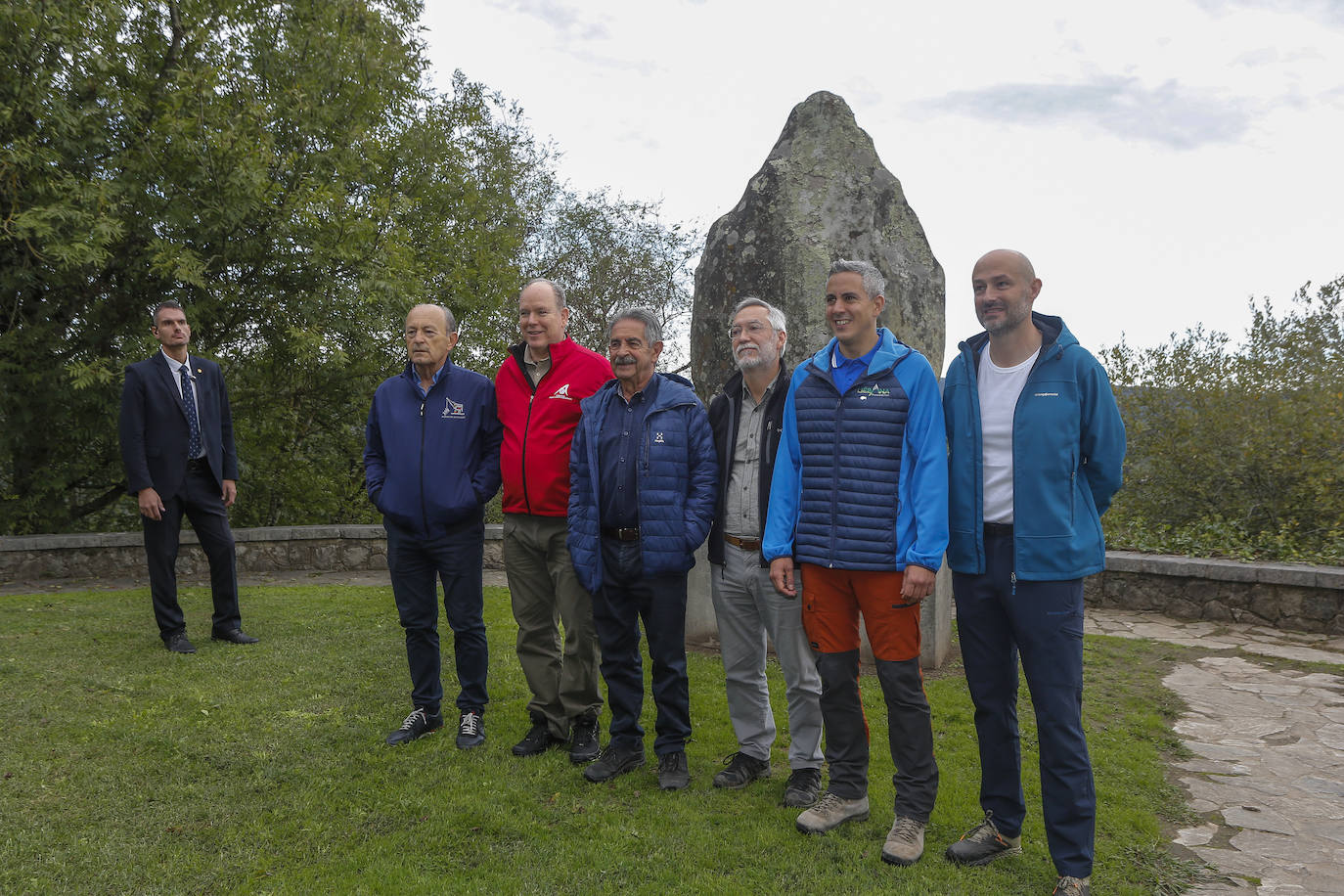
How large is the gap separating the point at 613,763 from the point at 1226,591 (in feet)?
20.6

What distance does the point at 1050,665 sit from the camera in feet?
9.64

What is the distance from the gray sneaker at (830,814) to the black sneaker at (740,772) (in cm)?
43

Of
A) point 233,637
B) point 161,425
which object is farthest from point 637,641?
point 161,425

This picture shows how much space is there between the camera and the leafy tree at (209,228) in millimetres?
7758

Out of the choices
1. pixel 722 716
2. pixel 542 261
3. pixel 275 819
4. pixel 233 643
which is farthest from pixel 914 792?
pixel 542 261

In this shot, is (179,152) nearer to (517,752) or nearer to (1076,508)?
(517,752)

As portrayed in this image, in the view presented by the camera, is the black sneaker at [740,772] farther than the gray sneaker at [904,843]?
Yes

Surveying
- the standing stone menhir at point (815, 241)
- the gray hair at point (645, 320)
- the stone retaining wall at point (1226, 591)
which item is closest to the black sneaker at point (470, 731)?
the gray hair at point (645, 320)

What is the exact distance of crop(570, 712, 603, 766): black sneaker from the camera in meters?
3.99

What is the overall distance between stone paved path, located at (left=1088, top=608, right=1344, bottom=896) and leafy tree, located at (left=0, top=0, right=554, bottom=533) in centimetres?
770

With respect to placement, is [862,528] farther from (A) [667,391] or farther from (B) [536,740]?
(B) [536,740]

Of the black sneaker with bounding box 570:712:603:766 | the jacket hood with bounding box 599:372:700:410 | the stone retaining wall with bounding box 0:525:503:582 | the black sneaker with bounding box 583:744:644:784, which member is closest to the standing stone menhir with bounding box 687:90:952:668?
the jacket hood with bounding box 599:372:700:410

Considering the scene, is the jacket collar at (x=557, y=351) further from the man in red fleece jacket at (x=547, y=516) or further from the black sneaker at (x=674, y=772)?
the black sneaker at (x=674, y=772)

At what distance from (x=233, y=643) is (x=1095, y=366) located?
5551 mm
